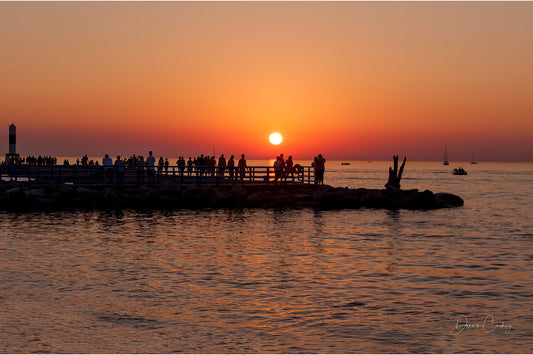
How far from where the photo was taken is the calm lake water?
10641mm

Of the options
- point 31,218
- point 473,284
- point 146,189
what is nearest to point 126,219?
point 31,218

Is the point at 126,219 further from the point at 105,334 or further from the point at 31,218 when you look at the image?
the point at 105,334

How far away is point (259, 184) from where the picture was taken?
44.8 meters

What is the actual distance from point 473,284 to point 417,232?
1268cm

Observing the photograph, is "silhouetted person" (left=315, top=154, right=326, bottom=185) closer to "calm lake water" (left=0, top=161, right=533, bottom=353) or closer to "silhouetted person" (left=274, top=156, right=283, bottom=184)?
"silhouetted person" (left=274, top=156, right=283, bottom=184)

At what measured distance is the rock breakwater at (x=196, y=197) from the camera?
3950 cm

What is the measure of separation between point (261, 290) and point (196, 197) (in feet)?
89.2

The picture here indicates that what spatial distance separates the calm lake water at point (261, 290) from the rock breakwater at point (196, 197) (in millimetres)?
11436

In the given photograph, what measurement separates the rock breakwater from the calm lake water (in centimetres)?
1144

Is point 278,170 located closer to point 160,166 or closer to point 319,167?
point 319,167

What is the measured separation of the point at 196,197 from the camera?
41.5m
